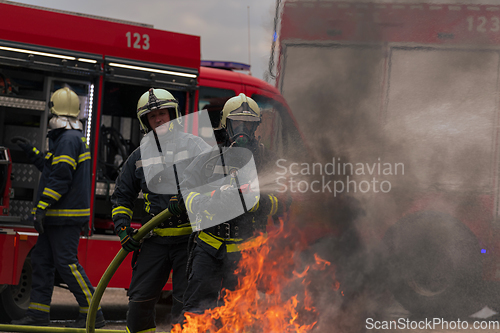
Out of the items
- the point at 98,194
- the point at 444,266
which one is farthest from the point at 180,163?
the point at 444,266

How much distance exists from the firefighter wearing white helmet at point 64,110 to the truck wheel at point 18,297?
1372mm

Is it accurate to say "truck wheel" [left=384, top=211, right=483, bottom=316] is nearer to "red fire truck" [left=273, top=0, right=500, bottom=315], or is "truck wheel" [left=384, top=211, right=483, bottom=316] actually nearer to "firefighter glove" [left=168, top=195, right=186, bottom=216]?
"red fire truck" [left=273, top=0, right=500, bottom=315]

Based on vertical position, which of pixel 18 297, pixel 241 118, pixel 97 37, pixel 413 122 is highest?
pixel 97 37

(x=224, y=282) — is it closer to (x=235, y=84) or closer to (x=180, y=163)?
(x=180, y=163)

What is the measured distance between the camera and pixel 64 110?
191 inches

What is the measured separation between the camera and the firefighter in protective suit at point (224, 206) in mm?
3117

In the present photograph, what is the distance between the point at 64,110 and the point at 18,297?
6.35 feet

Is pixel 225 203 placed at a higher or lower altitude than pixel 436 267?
higher

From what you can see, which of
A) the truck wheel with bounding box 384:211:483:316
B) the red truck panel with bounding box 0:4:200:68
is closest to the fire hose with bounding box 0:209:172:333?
the red truck panel with bounding box 0:4:200:68

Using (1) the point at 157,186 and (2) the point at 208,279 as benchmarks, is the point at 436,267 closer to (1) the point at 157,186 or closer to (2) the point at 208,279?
(2) the point at 208,279

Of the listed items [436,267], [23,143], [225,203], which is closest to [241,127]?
[225,203]

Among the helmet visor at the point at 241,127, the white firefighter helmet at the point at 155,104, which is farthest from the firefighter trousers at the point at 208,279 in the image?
the white firefighter helmet at the point at 155,104

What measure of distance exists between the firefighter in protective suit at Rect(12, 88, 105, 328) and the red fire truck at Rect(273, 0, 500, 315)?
6.65 ft

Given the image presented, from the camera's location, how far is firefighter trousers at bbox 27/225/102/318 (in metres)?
4.55
